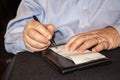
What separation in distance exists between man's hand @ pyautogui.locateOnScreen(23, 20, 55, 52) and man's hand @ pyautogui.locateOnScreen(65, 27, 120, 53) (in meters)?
0.07

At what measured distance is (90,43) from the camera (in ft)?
2.35

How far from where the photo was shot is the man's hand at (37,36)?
0.72 m

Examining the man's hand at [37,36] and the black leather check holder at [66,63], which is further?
the man's hand at [37,36]

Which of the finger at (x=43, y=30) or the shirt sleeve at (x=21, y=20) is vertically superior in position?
the finger at (x=43, y=30)

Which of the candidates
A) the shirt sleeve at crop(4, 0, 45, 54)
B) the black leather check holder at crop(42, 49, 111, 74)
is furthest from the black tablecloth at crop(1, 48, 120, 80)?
the shirt sleeve at crop(4, 0, 45, 54)

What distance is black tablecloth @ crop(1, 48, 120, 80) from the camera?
1.82 ft

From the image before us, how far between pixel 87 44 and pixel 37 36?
155 mm

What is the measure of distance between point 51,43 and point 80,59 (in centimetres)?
17

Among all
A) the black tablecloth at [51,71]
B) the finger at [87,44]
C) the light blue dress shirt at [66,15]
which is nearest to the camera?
the black tablecloth at [51,71]

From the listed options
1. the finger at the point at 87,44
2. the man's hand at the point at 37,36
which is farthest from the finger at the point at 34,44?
the finger at the point at 87,44

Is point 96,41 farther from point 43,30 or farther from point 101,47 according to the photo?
point 43,30

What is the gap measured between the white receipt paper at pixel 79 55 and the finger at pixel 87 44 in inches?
0.6

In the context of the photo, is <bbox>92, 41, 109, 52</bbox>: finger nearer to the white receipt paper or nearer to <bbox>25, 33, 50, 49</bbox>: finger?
the white receipt paper

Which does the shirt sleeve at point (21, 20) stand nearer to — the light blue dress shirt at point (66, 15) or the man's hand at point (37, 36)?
the light blue dress shirt at point (66, 15)
